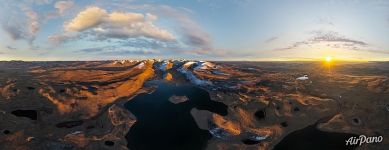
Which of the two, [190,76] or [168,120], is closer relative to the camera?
[168,120]

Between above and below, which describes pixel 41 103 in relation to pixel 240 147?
above

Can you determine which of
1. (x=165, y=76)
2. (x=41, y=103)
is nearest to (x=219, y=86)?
(x=165, y=76)

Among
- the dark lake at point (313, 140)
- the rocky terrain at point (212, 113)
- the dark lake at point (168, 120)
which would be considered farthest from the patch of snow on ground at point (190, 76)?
the dark lake at point (313, 140)

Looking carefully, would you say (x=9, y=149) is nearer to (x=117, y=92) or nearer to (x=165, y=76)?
(x=117, y=92)

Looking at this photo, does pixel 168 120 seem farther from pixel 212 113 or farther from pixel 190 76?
pixel 190 76

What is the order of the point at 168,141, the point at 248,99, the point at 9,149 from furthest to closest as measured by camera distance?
the point at 248,99
the point at 168,141
the point at 9,149

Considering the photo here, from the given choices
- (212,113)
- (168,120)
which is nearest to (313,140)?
(212,113)
